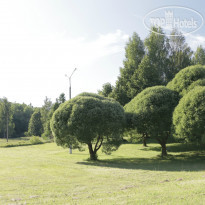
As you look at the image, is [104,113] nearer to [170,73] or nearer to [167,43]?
[170,73]

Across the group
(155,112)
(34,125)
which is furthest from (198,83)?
(34,125)

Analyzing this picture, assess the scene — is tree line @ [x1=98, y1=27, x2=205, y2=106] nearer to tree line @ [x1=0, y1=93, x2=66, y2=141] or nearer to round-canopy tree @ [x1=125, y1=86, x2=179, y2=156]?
round-canopy tree @ [x1=125, y1=86, x2=179, y2=156]

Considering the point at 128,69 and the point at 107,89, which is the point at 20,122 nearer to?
the point at 107,89

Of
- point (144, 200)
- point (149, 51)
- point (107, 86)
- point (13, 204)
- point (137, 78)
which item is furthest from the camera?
point (107, 86)

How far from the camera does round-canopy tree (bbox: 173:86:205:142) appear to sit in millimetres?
20422

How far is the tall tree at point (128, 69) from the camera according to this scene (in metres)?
44.2

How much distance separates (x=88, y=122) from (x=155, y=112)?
7.33 m

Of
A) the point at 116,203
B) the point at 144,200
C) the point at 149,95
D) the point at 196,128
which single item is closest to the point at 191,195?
the point at 144,200

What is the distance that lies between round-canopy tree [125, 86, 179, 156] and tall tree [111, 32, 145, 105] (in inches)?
655

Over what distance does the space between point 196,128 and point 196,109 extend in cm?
172

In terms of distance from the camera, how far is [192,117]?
2086 centimetres

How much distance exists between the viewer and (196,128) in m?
20.7

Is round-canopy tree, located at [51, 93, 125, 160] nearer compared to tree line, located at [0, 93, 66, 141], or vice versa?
round-canopy tree, located at [51, 93, 125, 160]

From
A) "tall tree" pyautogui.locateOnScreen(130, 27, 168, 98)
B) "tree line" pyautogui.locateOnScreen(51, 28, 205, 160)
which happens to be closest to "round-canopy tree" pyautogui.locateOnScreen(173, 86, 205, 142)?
"tree line" pyautogui.locateOnScreen(51, 28, 205, 160)
